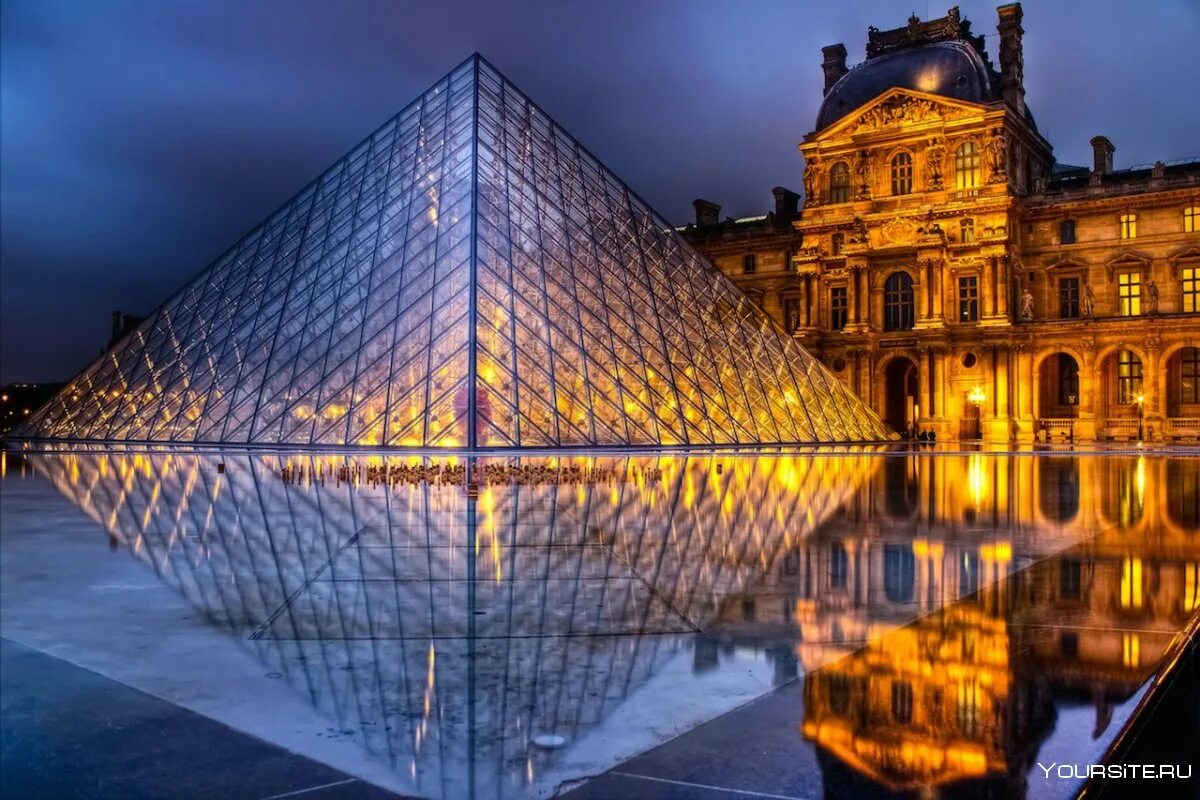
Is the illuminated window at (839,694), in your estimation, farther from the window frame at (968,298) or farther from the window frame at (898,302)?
the window frame at (898,302)

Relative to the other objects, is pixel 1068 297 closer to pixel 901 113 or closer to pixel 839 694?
pixel 901 113

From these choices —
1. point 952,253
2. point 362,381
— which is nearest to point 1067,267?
point 952,253

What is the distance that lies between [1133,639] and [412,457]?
18.1 meters

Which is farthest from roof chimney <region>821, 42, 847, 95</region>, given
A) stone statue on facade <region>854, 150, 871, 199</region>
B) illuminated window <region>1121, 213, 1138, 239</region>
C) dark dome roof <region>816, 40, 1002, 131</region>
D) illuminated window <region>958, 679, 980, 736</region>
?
illuminated window <region>958, 679, 980, 736</region>

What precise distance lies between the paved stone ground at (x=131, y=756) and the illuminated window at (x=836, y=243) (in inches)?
1689

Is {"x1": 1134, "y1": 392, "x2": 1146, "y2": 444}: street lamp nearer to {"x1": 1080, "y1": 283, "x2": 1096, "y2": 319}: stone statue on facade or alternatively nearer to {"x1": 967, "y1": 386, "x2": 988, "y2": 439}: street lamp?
{"x1": 1080, "y1": 283, "x2": 1096, "y2": 319}: stone statue on facade

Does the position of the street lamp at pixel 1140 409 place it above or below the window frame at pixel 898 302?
below

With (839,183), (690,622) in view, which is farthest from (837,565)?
(839,183)

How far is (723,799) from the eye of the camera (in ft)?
9.43

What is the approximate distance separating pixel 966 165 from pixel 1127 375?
10.8m

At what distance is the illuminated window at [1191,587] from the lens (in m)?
5.67

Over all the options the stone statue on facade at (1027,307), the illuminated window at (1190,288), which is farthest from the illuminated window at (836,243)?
the illuminated window at (1190,288)

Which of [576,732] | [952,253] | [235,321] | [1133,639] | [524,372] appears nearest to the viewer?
[576,732]

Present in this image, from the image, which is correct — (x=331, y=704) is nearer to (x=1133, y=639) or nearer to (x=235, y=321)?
(x=1133, y=639)
